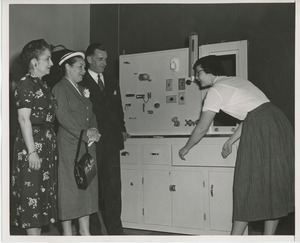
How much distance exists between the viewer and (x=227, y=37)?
3.46m

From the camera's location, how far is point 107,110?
2602 mm

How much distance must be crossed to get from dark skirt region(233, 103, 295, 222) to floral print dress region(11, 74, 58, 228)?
42.4 inches

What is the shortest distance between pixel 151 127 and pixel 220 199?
32.6 inches

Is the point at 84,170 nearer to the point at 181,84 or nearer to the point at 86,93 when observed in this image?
the point at 86,93

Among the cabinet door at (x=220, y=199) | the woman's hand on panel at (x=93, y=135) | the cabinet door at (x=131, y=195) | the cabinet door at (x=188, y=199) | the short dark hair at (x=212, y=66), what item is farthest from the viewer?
the cabinet door at (x=131, y=195)

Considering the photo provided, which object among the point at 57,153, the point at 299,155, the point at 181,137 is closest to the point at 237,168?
the point at 299,155

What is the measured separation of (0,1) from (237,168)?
1.64 metres

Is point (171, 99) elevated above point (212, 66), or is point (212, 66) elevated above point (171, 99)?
point (212, 66)

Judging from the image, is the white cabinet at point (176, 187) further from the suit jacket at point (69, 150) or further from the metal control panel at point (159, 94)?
the suit jacket at point (69, 150)

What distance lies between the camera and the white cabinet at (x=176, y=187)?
111 inches

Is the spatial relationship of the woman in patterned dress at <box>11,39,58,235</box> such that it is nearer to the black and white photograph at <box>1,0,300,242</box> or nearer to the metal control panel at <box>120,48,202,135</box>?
the black and white photograph at <box>1,0,300,242</box>

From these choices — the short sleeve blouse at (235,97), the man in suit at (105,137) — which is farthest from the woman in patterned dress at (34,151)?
the short sleeve blouse at (235,97)

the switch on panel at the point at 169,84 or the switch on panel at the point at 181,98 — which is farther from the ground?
the switch on panel at the point at 169,84

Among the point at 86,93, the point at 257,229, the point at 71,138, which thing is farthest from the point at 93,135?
the point at 257,229
